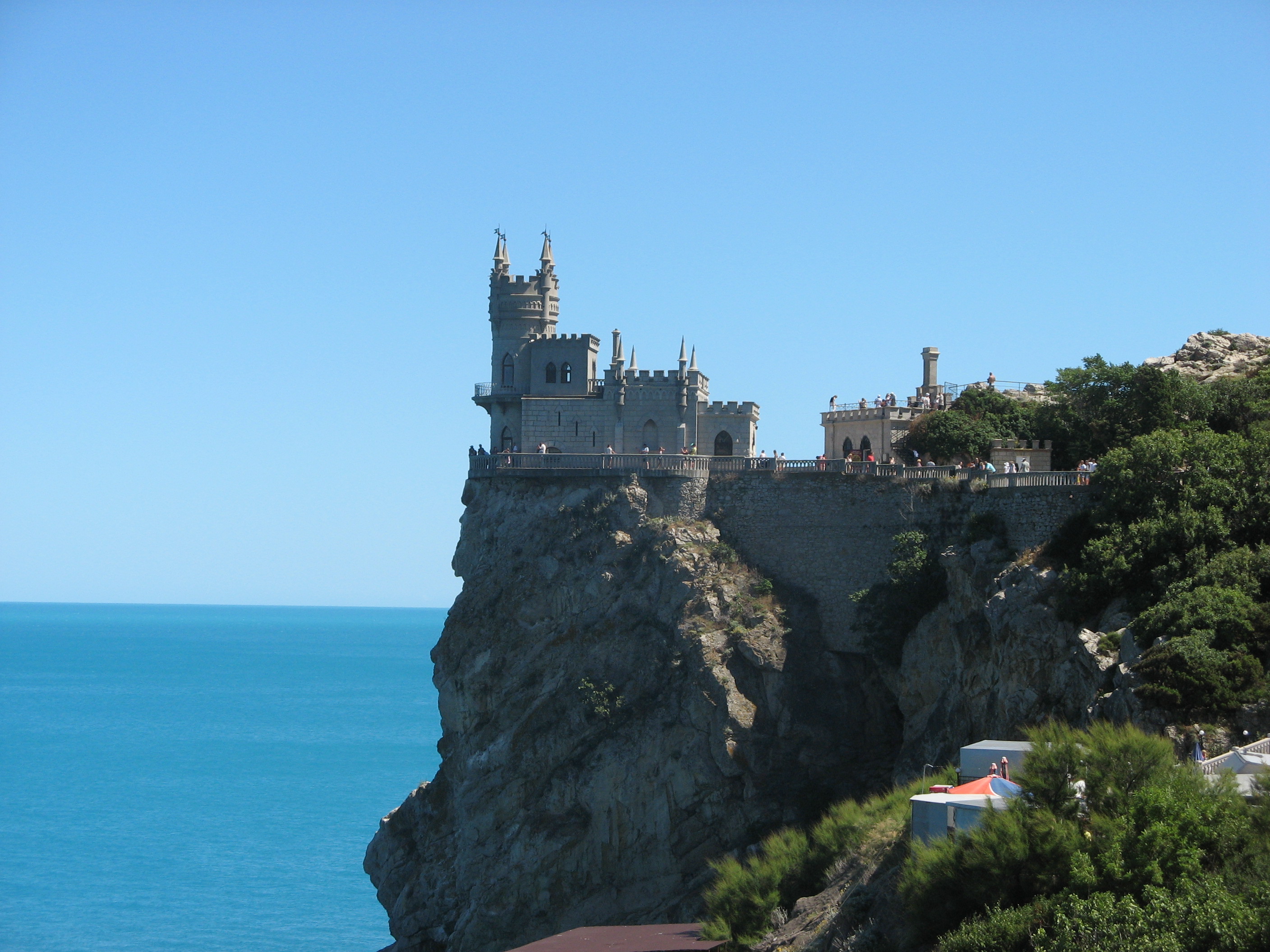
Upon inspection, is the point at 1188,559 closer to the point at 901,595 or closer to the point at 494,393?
the point at 901,595

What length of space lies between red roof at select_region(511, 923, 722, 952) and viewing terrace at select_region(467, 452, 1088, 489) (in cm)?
1715

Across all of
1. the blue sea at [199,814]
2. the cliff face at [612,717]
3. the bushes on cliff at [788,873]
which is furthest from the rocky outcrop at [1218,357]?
the blue sea at [199,814]

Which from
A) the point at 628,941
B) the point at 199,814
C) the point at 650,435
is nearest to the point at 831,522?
the point at 650,435

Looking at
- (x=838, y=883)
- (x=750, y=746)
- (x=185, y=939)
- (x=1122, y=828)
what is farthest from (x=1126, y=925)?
(x=185, y=939)

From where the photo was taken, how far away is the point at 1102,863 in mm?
24859

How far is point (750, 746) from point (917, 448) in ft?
38.9

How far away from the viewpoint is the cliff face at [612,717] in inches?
1978

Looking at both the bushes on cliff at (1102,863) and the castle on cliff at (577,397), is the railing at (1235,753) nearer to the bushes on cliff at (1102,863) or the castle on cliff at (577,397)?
the bushes on cliff at (1102,863)

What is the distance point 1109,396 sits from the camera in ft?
160

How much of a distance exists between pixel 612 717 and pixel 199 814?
57724 millimetres

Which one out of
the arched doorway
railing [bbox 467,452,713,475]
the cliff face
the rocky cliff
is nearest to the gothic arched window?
the arched doorway

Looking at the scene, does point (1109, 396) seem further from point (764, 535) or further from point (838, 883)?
point (838, 883)

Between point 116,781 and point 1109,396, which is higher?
point 1109,396

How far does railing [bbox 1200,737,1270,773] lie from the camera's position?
28.2 m
